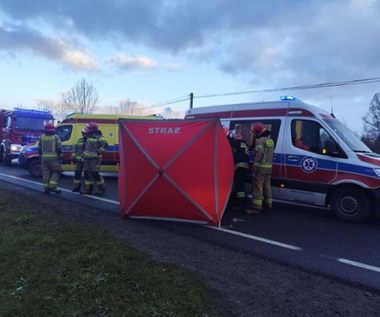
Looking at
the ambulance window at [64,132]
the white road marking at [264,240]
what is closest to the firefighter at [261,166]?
the white road marking at [264,240]

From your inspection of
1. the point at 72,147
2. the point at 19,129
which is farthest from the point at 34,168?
the point at 19,129

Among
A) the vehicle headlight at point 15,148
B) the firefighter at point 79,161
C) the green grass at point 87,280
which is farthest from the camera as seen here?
the vehicle headlight at point 15,148

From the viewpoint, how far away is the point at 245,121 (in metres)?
9.02

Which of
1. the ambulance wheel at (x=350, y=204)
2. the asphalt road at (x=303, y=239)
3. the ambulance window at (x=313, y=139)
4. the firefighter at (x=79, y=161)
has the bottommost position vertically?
the asphalt road at (x=303, y=239)

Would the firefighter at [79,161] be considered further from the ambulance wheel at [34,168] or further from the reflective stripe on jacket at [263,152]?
the reflective stripe on jacket at [263,152]

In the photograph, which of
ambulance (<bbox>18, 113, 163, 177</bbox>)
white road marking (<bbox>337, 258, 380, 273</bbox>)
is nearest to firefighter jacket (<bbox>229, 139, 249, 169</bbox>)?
white road marking (<bbox>337, 258, 380, 273</bbox>)

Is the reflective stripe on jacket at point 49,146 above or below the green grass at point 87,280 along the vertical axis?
above

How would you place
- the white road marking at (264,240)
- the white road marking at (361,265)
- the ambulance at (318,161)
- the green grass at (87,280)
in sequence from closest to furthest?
the green grass at (87,280)
the white road marking at (361,265)
the white road marking at (264,240)
the ambulance at (318,161)

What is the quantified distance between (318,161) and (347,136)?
2.80 ft

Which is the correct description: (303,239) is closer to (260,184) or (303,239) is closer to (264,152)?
(260,184)

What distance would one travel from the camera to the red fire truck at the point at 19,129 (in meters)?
17.7

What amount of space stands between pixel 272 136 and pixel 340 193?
1.92 metres

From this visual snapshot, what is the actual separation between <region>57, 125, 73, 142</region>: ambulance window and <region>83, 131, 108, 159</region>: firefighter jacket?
4.26 m

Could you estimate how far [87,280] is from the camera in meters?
3.95
